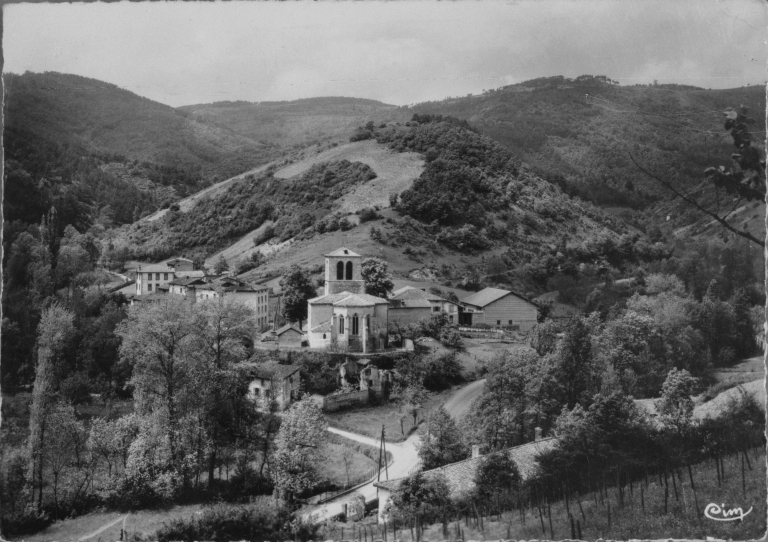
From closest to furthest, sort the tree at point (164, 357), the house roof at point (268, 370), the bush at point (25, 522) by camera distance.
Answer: the bush at point (25, 522) < the tree at point (164, 357) < the house roof at point (268, 370)

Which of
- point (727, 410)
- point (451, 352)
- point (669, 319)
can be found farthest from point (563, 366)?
point (451, 352)

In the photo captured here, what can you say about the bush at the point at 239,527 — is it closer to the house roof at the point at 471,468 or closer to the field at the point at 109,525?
the field at the point at 109,525

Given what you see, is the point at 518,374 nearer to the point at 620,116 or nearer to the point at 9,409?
the point at 620,116

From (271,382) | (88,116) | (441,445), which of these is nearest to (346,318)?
(271,382)

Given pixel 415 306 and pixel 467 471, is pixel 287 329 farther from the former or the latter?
pixel 467 471

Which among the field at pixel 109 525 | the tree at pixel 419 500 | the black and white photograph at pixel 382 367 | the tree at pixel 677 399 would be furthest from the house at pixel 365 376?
the tree at pixel 677 399

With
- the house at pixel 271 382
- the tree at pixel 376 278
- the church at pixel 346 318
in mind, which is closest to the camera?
the house at pixel 271 382
